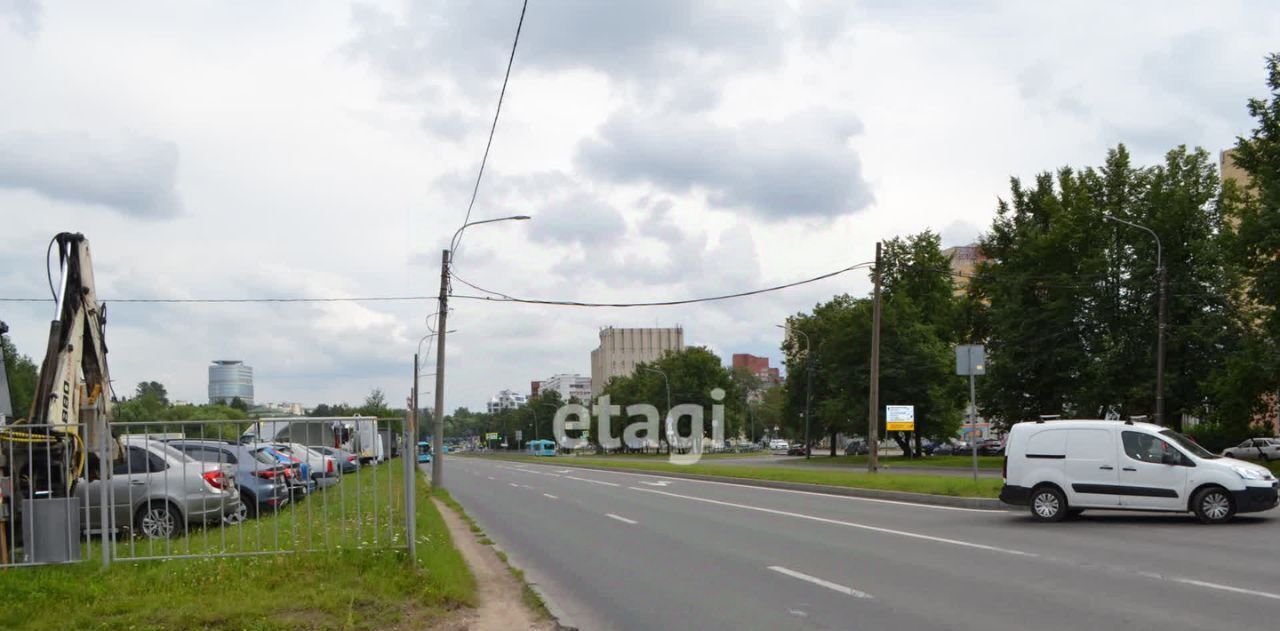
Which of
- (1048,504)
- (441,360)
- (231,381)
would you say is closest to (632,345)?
(231,381)

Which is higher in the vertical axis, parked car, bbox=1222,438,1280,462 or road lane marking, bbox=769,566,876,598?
road lane marking, bbox=769,566,876,598

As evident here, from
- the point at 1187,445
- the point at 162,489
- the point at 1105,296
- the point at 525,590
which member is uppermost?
the point at 1105,296

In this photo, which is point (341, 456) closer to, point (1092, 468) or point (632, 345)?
point (1092, 468)

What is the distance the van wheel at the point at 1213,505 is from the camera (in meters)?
16.3

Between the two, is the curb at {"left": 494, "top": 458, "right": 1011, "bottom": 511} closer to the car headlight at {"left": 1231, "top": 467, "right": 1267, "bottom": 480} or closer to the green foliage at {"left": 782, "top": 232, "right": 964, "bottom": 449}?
the car headlight at {"left": 1231, "top": 467, "right": 1267, "bottom": 480}

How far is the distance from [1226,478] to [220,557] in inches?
585

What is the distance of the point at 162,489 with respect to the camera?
39.9 ft

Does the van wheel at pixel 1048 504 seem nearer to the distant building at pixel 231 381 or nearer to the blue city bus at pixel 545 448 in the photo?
the blue city bus at pixel 545 448

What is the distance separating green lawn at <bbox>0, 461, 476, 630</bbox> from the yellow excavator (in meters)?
1.02

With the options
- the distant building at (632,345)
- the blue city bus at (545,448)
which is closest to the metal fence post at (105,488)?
the blue city bus at (545,448)

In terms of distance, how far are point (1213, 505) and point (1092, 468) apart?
1842 millimetres

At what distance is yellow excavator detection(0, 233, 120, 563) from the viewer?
9.84 metres

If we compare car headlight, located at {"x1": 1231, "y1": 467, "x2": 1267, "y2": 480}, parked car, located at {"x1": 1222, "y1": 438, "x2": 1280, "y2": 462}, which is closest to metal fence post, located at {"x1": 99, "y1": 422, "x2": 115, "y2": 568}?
car headlight, located at {"x1": 1231, "y1": 467, "x2": 1267, "y2": 480}

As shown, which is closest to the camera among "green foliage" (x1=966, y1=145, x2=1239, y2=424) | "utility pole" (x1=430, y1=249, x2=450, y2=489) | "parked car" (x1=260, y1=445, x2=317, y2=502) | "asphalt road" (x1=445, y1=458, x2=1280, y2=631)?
"asphalt road" (x1=445, y1=458, x2=1280, y2=631)
